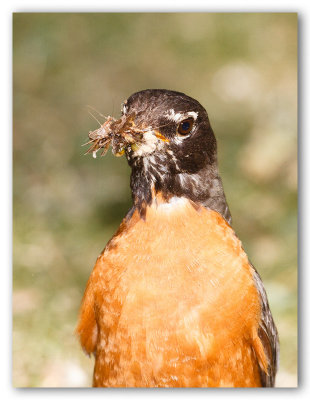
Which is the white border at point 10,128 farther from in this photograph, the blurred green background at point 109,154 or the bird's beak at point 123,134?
the bird's beak at point 123,134

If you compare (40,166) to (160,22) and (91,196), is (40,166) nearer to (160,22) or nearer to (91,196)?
(91,196)

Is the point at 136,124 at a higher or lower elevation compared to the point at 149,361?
higher

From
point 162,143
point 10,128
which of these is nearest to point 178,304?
point 162,143

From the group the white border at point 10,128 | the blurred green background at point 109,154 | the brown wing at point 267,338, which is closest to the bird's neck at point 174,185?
the brown wing at point 267,338

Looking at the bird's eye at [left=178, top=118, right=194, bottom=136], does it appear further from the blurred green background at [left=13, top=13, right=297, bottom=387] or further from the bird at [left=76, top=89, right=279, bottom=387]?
the blurred green background at [left=13, top=13, right=297, bottom=387]

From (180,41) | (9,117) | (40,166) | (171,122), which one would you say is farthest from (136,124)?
(40,166)

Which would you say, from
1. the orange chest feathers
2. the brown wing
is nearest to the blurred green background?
the brown wing
